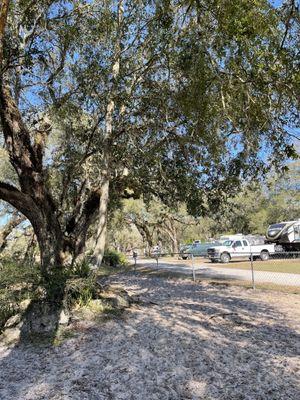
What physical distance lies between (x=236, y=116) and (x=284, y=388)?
17.6 feet

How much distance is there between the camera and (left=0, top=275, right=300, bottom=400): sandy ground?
179 inches

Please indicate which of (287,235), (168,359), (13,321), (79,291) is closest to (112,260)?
(287,235)

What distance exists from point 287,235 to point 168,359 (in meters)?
25.6

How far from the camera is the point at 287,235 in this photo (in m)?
29.0

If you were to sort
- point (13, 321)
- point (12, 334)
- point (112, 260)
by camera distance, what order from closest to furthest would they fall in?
point (12, 334)
point (13, 321)
point (112, 260)

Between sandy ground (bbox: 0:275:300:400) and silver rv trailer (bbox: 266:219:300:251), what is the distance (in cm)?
2160

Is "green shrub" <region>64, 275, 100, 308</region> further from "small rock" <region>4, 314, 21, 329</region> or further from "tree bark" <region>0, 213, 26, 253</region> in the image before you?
"tree bark" <region>0, 213, 26, 253</region>

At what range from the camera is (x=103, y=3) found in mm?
9703

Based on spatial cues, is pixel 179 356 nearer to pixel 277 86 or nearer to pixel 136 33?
pixel 277 86

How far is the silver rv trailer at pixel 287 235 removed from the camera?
28703 mm

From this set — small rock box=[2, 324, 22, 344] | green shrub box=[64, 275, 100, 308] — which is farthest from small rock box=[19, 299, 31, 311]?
green shrub box=[64, 275, 100, 308]

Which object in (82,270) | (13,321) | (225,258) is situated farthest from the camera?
(225,258)

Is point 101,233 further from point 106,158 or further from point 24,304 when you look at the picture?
point 24,304

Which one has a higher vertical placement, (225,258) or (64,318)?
(64,318)
